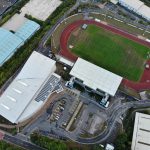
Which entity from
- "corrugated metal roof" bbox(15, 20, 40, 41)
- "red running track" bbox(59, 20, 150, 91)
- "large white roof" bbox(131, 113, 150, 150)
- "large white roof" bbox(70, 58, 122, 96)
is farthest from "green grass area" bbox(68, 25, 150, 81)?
"large white roof" bbox(131, 113, 150, 150)

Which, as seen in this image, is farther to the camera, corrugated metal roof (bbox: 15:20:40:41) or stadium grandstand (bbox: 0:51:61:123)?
corrugated metal roof (bbox: 15:20:40:41)

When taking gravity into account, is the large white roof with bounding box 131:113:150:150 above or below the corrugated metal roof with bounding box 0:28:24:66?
below

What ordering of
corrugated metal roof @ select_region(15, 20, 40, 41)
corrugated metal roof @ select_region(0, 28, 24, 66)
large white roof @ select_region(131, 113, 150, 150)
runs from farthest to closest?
corrugated metal roof @ select_region(15, 20, 40, 41) → corrugated metal roof @ select_region(0, 28, 24, 66) → large white roof @ select_region(131, 113, 150, 150)

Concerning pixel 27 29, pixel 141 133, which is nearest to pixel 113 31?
pixel 27 29

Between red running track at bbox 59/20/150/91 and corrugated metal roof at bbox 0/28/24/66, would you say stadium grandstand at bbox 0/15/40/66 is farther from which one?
red running track at bbox 59/20/150/91

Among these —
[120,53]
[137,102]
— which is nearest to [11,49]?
[120,53]

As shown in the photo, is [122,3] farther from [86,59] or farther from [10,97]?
[10,97]

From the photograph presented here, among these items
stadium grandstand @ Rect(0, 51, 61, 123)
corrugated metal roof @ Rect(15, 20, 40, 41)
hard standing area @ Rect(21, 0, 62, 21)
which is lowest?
stadium grandstand @ Rect(0, 51, 61, 123)
